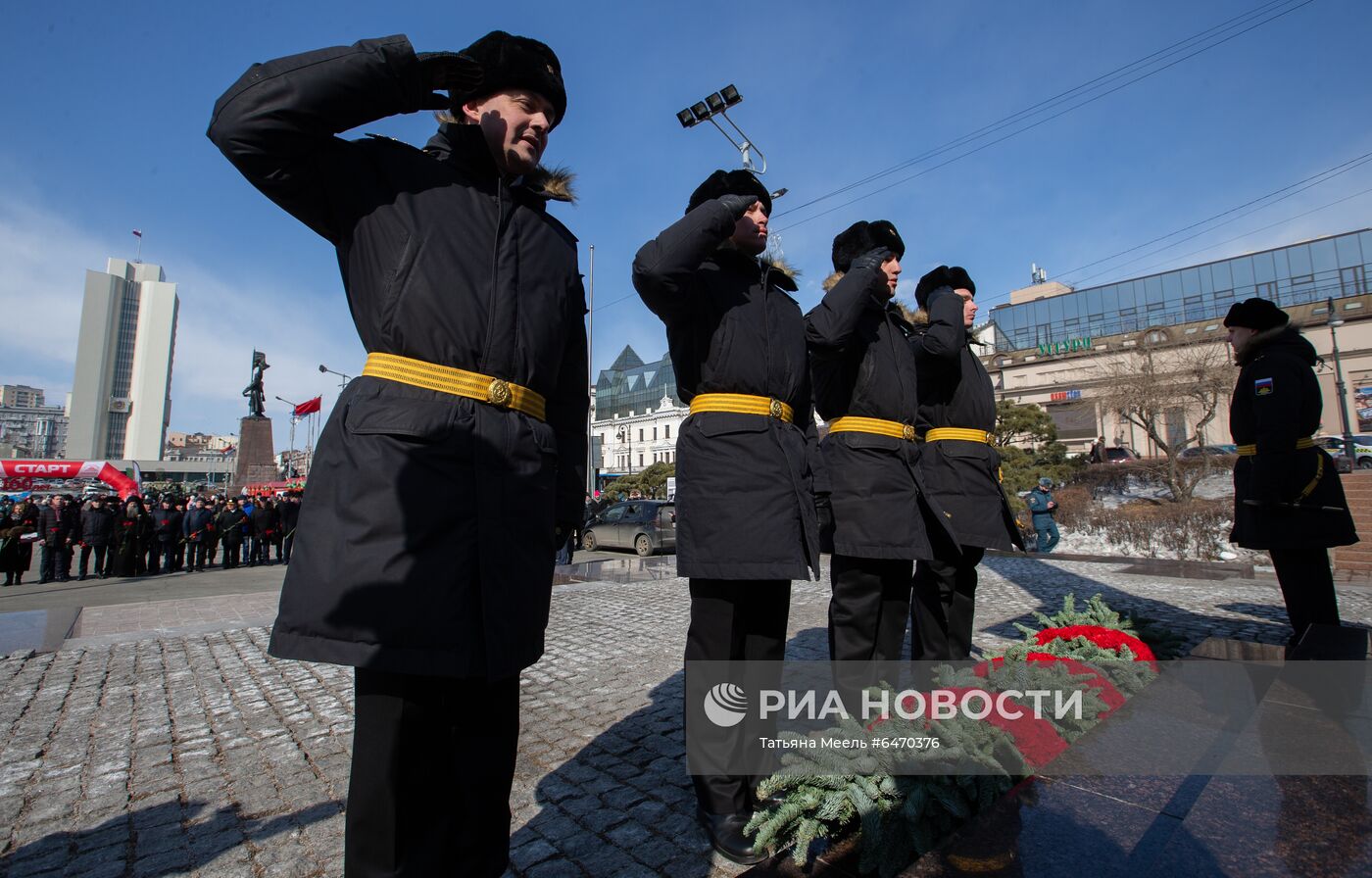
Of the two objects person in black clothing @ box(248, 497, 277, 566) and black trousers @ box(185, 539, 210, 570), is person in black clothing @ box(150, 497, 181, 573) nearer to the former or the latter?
black trousers @ box(185, 539, 210, 570)

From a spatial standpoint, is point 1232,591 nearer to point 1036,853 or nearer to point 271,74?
point 1036,853

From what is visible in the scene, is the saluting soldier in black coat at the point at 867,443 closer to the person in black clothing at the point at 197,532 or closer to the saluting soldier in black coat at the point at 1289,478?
the saluting soldier in black coat at the point at 1289,478

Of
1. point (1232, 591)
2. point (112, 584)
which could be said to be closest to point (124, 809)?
point (1232, 591)

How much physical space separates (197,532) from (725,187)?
17.5m

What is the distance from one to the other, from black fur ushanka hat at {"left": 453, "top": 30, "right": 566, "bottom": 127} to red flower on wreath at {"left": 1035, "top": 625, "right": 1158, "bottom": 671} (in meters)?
3.50

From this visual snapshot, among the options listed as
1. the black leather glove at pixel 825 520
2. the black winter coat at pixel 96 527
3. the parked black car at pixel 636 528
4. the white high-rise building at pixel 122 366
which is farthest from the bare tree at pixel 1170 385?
the white high-rise building at pixel 122 366

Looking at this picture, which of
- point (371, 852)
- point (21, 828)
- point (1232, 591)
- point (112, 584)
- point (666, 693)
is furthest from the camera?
point (112, 584)

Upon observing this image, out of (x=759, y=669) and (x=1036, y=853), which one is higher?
(x=759, y=669)

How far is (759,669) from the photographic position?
7.80 ft

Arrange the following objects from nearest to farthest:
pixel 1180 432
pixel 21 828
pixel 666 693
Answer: pixel 21 828, pixel 666 693, pixel 1180 432

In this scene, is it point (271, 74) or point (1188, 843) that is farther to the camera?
point (1188, 843)

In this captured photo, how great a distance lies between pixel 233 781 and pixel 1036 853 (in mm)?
2884

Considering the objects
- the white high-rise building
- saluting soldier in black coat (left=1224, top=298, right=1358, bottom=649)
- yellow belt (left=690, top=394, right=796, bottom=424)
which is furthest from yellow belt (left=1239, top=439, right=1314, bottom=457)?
the white high-rise building

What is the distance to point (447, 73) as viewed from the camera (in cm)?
150
